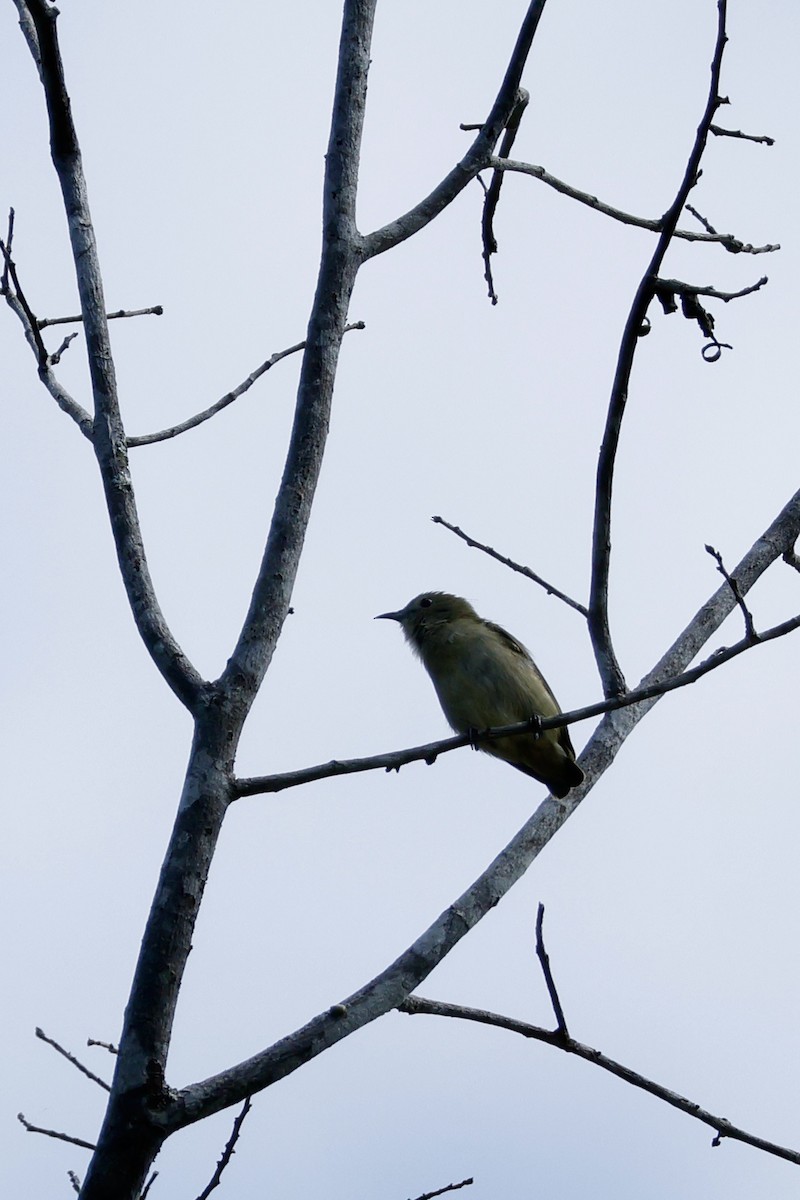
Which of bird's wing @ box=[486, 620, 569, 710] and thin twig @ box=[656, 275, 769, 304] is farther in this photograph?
bird's wing @ box=[486, 620, 569, 710]

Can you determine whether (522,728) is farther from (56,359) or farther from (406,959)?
(56,359)

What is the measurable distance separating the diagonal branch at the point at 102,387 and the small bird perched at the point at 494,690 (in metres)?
2.97

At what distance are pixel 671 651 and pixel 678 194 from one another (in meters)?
2.01

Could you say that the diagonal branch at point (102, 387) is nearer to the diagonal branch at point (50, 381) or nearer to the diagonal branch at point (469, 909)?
the diagonal branch at point (50, 381)

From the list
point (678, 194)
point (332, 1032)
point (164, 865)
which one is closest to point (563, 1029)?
point (332, 1032)

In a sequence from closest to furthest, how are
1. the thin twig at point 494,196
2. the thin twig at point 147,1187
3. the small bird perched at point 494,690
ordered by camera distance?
the thin twig at point 147,1187
the thin twig at point 494,196
the small bird perched at point 494,690

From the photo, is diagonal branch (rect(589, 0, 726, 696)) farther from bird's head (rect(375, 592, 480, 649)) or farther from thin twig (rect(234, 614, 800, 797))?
bird's head (rect(375, 592, 480, 649))

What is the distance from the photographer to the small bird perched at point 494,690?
6738 mm

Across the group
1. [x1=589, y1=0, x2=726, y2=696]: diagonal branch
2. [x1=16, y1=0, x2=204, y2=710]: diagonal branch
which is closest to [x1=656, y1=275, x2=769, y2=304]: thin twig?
[x1=589, y1=0, x2=726, y2=696]: diagonal branch

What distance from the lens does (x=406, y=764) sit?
12.8ft

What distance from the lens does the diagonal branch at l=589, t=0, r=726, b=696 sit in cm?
443

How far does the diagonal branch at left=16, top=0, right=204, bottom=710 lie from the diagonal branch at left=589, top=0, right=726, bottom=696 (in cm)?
180

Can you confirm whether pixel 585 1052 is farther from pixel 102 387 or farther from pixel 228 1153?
pixel 102 387

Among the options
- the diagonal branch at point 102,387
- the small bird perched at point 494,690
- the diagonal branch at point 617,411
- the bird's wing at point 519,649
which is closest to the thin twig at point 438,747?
the diagonal branch at point 102,387
